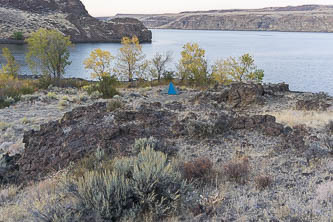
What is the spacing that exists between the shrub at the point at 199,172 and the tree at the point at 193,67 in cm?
2506

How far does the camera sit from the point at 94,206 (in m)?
3.45

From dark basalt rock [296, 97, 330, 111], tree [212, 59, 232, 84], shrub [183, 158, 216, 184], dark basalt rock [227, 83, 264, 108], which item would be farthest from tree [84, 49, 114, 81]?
shrub [183, 158, 216, 184]

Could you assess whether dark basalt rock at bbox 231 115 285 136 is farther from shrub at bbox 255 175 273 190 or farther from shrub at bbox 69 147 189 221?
shrub at bbox 69 147 189 221

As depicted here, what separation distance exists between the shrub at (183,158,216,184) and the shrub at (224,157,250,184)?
24 cm

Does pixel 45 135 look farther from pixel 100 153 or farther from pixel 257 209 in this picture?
pixel 257 209

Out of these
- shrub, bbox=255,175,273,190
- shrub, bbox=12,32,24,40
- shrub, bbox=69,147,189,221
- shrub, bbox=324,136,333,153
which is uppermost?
shrub, bbox=69,147,189,221

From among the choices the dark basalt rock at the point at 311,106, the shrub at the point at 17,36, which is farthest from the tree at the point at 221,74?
the shrub at the point at 17,36

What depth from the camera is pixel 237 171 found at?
4715 millimetres

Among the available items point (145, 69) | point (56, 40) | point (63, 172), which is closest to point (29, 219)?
point (63, 172)

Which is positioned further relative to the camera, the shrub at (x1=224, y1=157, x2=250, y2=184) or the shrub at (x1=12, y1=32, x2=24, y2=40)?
the shrub at (x1=12, y1=32, x2=24, y2=40)

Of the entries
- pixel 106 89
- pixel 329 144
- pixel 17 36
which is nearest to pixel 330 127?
pixel 329 144

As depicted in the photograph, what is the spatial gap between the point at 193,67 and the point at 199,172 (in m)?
27.3

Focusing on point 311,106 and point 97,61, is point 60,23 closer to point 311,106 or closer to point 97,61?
point 97,61

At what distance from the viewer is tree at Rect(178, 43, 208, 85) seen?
30484mm
